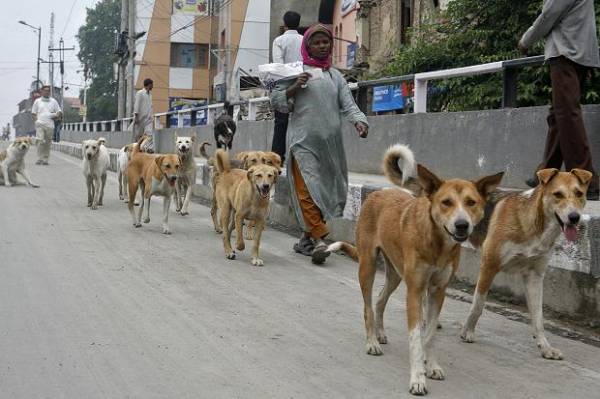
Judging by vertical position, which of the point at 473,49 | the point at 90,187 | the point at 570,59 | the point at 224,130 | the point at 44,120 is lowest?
the point at 90,187

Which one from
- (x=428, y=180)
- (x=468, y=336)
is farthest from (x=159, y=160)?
(x=428, y=180)

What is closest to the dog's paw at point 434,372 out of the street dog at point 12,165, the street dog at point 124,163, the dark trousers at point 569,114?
the dark trousers at point 569,114

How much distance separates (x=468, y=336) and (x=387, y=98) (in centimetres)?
800

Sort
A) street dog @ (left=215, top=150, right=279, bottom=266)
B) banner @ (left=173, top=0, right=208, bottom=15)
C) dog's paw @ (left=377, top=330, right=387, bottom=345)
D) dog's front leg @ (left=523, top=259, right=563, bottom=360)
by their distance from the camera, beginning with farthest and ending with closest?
banner @ (left=173, top=0, right=208, bottom=15)
street dog @ (left=215, top=150, right=279, bottom=266)
dog's paw @ (left=377, top=330, right=387, bottom=345)
dog's front leg @ (left=523, top=259, right=563, bottom=360)

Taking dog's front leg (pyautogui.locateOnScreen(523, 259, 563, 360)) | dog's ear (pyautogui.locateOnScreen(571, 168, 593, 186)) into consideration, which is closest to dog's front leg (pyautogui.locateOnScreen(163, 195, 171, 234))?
dog's front leg (pyautogui.locateOnScreen(523, 259, 563, 360))

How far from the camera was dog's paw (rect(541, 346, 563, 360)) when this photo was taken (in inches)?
203

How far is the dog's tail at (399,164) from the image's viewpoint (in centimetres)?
566

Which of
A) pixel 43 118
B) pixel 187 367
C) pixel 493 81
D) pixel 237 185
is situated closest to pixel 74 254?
pixel 237 185

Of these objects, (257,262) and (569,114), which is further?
(257,262)

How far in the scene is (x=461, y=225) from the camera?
14.1 ft

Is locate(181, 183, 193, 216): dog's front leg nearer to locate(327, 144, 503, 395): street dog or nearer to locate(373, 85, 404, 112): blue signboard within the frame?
locate(373, 85, 404, 112): blue signboard

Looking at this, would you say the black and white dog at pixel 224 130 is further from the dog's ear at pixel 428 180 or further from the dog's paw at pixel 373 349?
the dog's ear at pixel 428 180

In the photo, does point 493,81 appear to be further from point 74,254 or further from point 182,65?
point 182,65

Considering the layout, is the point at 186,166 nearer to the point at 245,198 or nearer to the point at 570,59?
the point at 245,198
